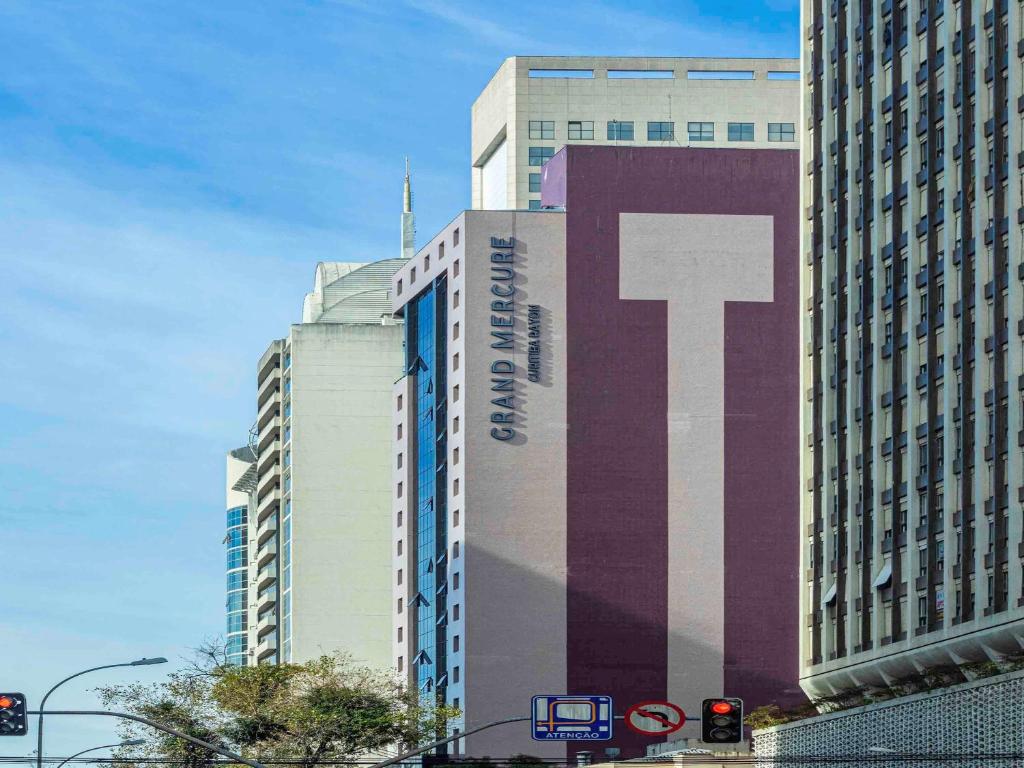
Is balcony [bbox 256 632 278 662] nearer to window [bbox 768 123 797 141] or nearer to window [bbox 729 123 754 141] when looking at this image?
window [bbox 729 123 754 141]

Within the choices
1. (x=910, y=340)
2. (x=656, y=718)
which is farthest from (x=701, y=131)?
(x=656, y=718)

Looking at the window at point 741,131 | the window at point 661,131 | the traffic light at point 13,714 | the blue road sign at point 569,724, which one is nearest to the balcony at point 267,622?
the window at point 661,131

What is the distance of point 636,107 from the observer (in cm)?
18462

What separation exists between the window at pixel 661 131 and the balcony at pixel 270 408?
40.2 m

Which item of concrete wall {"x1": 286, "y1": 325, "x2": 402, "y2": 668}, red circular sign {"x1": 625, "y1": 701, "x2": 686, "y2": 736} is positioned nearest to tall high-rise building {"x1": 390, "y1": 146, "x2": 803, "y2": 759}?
red circular sign {"x1": 625, "y1": 701, "x2": 686, "y2": 736}

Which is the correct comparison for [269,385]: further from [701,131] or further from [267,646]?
[701,131]

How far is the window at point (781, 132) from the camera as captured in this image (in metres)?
183

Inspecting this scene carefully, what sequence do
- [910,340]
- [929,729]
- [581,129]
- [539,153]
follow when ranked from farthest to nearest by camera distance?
[581,129], [539,153], [910,340], [929,729]

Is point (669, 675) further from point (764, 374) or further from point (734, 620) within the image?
point (764, 374)

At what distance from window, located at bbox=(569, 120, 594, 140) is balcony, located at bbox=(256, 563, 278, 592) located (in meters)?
47.2

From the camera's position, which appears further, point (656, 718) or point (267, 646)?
point (267, 646)

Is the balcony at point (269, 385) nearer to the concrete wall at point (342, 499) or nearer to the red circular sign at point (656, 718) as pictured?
the concrete wall at point (342, 499)

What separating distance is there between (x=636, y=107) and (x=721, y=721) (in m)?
142

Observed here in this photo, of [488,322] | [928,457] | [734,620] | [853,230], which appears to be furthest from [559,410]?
[928,457]
